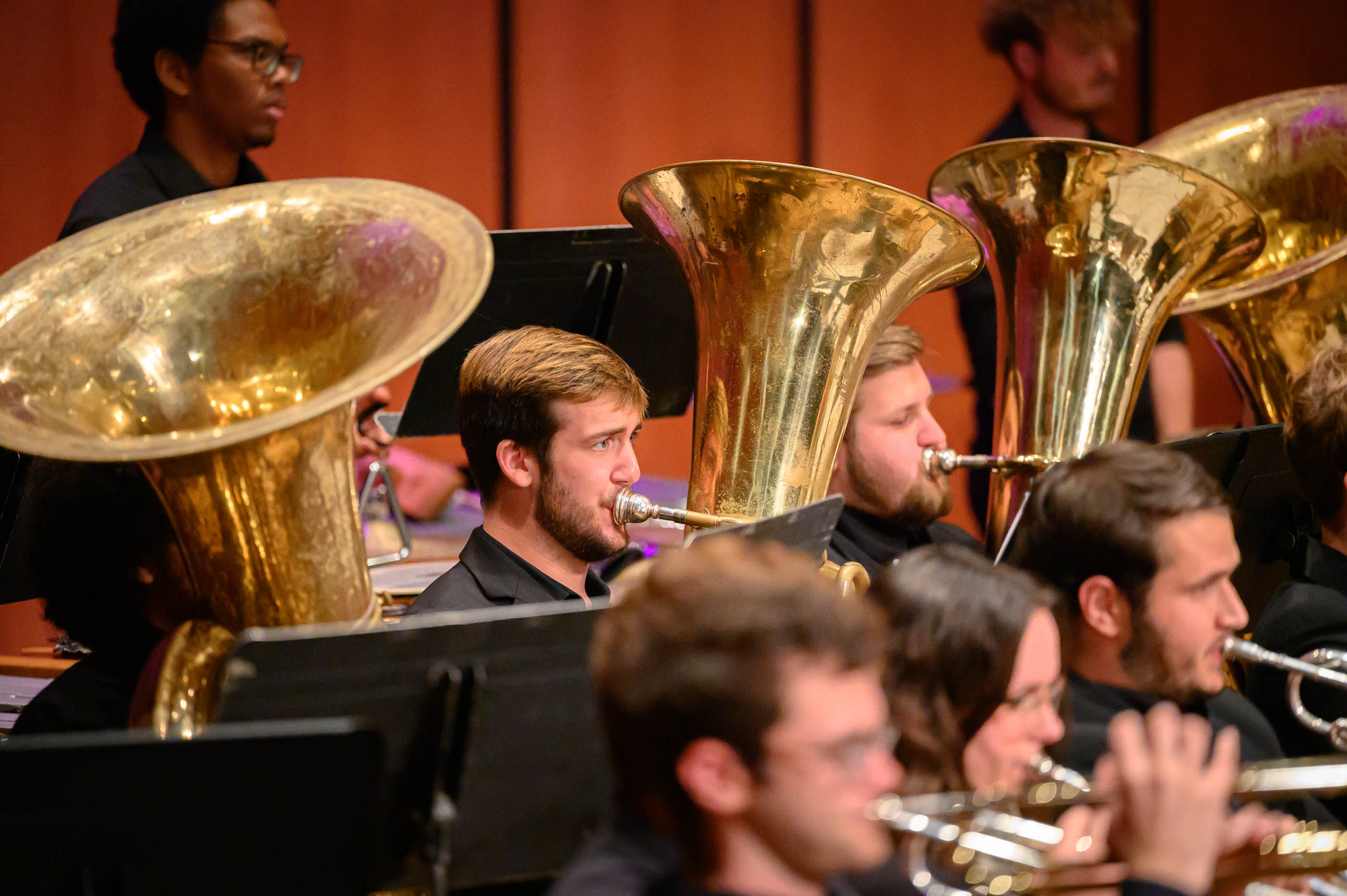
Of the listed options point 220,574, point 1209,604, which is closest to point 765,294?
point 1209,604

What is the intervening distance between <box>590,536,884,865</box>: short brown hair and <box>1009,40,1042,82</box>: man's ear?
2.62 meters

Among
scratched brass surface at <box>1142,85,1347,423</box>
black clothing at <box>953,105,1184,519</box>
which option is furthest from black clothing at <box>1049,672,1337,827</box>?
black clothing at <box>953,105,1184,519</box>

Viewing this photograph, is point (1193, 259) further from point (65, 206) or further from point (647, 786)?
point (65, 206)

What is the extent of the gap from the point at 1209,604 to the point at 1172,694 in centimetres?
13

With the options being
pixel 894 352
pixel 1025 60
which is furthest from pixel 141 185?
pixel 1025 60

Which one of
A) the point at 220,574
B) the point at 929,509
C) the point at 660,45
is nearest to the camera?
the point at 220,574

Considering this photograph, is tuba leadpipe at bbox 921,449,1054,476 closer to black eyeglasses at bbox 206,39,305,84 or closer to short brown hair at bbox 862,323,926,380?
short brown hair at bbox 862,323,926,380

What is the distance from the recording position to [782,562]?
112 cm

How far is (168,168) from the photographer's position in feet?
9.04

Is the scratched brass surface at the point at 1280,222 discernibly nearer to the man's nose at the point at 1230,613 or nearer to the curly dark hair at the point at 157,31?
the man's nose at the point at 1230,613

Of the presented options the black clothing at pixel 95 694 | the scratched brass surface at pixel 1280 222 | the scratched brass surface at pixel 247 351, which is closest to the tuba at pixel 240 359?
the scratched brass surface at pixel 247 351

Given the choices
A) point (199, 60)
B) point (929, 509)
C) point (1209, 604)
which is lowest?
point (929, 509)

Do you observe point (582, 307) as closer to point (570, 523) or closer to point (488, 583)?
point (570, 523)

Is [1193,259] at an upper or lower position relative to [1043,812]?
upper
